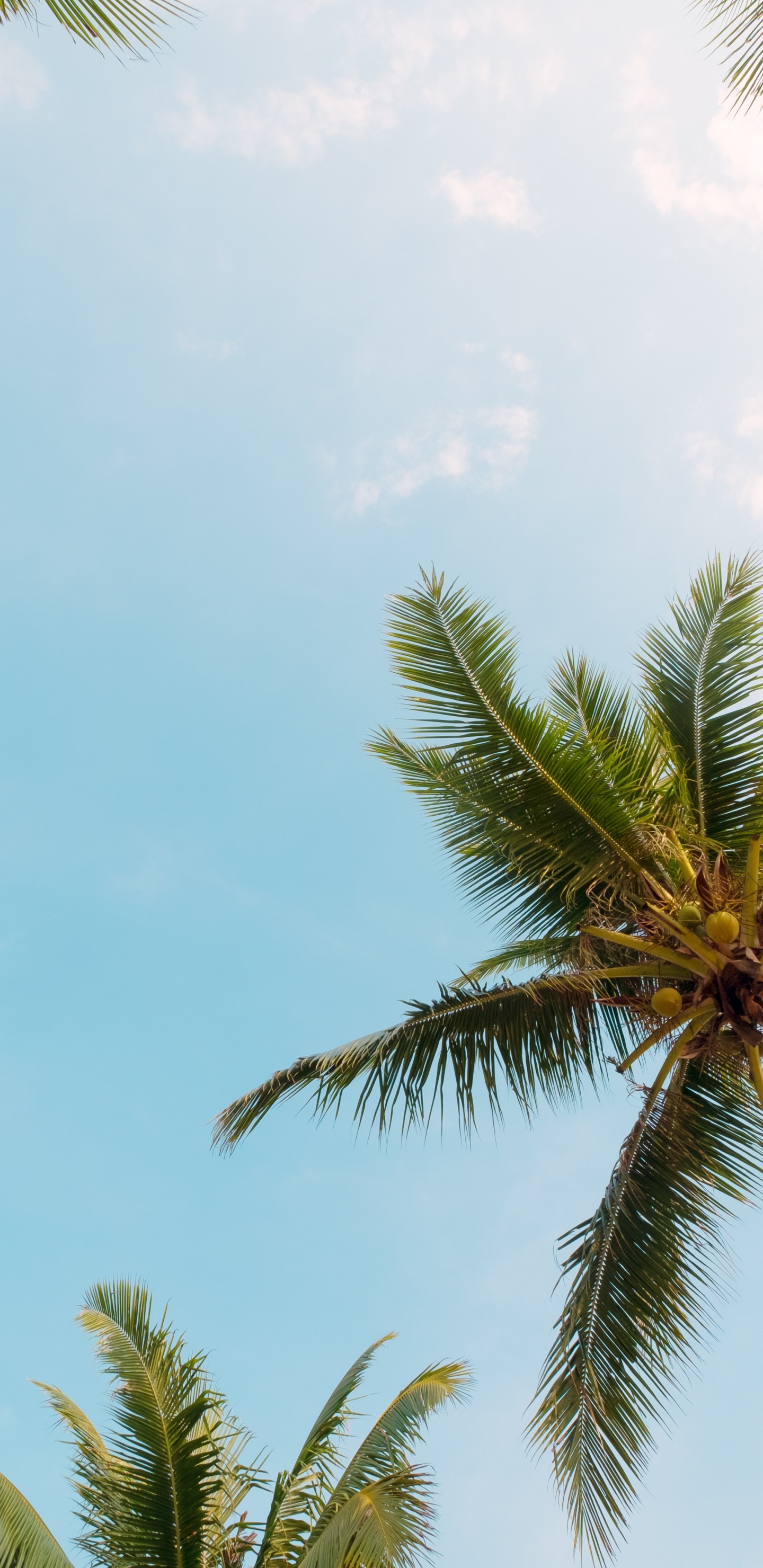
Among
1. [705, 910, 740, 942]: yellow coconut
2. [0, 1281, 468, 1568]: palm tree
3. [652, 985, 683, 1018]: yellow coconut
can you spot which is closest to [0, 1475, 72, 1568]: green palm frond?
[0, 1281, 468, 1568]: palm tree

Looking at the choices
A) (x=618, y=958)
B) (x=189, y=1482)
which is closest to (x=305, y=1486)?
(x=189, y=1482)

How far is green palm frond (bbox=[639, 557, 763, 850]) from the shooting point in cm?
732

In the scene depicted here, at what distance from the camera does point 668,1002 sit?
20.7ft

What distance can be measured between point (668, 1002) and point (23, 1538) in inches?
Result: 174

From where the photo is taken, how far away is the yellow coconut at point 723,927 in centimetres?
610

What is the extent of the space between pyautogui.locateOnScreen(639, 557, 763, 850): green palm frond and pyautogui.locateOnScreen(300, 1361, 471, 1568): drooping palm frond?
4137 millimetres

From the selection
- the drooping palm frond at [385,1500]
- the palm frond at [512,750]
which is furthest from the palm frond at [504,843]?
the drooping palm frond at [385,1500]

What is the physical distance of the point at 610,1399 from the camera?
20.9 ft

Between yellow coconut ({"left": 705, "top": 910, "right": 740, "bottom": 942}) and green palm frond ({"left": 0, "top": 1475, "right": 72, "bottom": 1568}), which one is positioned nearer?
green palm frond ({"left": 0, "top": 1475, "right": 72, "bottom": 1568})

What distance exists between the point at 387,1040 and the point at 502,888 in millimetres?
1451

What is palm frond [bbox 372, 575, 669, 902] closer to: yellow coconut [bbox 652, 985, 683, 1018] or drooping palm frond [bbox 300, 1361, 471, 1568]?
yellow coconut [bbox 652, 985, 683, 1018]

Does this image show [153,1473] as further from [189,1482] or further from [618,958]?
[618,958]

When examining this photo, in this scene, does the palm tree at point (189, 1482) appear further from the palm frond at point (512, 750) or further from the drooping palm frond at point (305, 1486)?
the palm frond at point (512, 750)

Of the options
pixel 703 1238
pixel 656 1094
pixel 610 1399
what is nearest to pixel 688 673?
pixel 656 1094
